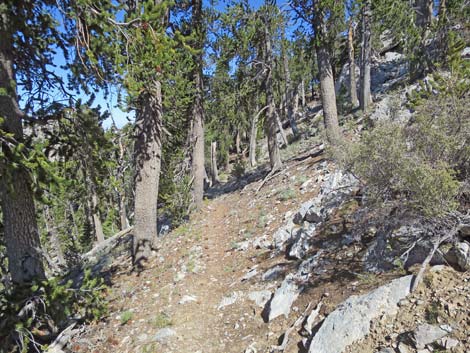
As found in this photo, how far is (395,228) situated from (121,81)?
16.1 feet

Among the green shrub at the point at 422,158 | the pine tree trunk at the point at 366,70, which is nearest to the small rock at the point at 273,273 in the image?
the green shrub at the point at 422,158

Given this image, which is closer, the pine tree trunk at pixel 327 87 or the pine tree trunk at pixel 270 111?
the pine tree trunk at pixel 327 87

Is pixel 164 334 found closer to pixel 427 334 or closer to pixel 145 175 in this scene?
pixel 427 334

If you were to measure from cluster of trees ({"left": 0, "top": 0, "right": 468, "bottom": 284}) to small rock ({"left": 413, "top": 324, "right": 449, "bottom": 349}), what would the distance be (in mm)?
2960

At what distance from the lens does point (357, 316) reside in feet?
10.7

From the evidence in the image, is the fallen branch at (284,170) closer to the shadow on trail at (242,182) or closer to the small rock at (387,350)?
the shadow on trail at (242,182)

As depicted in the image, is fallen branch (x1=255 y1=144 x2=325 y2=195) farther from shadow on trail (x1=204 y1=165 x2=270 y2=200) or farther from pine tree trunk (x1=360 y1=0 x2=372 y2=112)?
pine tree trunk (x1=360 y1=0 x2=372 y2=112)

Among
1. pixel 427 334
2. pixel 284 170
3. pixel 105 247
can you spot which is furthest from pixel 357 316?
pixel 105 247

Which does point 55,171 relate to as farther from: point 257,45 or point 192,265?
point 257,45

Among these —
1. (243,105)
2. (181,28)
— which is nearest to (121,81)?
(181,28)

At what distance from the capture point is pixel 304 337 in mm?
3686

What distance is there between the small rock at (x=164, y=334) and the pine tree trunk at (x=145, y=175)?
2.87 metres

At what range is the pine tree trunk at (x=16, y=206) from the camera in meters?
4.55

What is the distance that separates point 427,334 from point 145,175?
6.52 m
